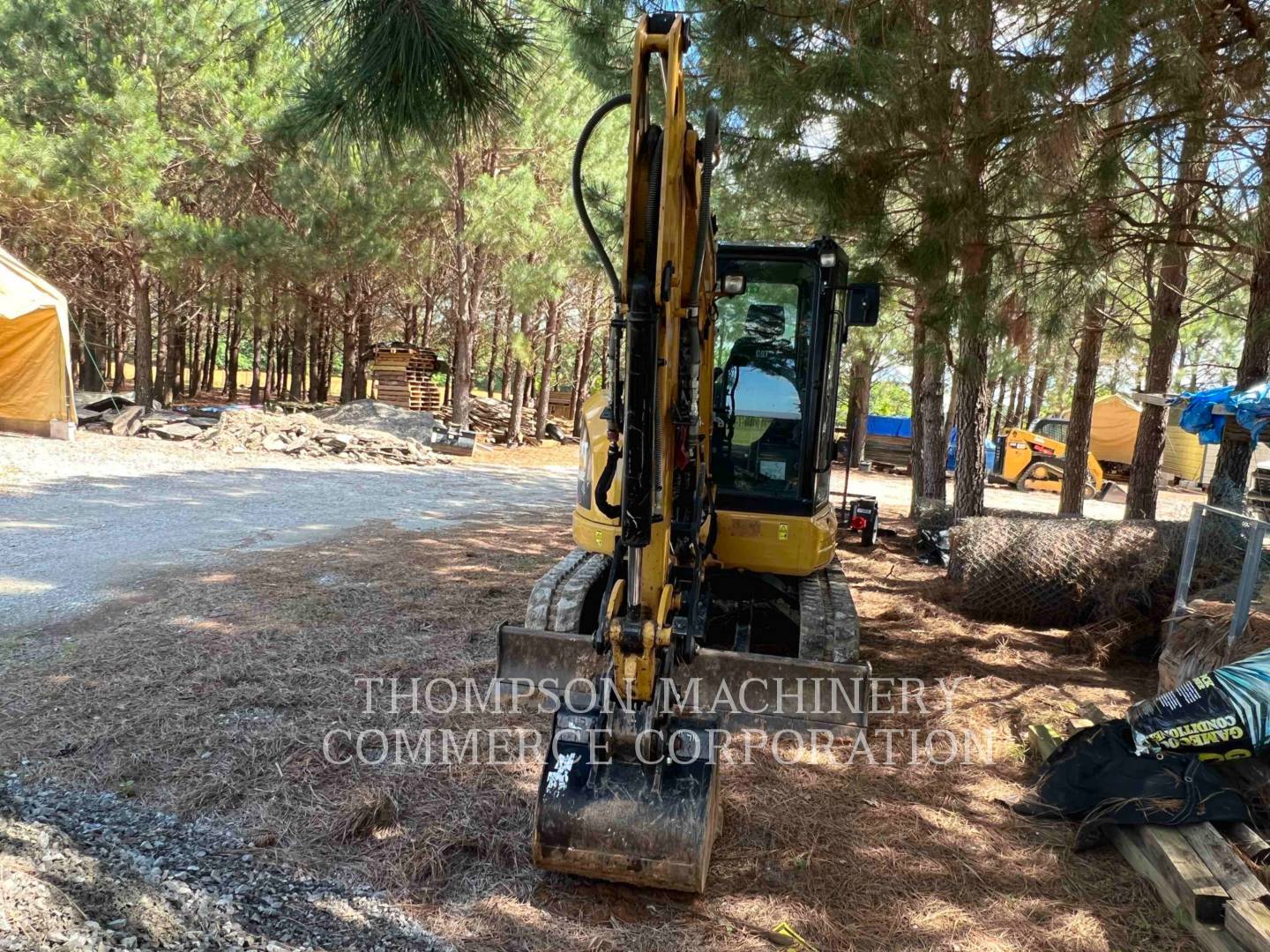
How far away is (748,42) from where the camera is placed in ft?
17.7

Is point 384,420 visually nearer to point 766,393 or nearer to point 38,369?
point 38,369

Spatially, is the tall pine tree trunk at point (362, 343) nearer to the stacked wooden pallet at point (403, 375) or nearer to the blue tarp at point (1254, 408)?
the stacked wooden pallet at point (403, 375)

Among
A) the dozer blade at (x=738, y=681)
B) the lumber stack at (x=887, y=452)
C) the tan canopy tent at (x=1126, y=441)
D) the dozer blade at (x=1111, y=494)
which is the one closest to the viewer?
the dozer blade at (x=738, y=681)

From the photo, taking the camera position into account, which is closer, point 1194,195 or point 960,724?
point 960,724

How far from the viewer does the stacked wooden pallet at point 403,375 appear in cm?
2134

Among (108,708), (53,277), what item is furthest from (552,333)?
(108,708)

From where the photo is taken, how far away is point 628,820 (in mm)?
2867

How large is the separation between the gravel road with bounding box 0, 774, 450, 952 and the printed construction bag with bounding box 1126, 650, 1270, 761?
9.84 feet

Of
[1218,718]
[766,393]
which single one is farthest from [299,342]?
[1218,718]

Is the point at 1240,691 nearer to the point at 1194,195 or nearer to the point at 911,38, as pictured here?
the point at 911,38

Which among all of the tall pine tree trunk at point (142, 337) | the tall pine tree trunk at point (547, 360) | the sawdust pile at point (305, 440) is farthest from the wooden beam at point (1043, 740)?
the tall pine tree trunk at point (142, 337)

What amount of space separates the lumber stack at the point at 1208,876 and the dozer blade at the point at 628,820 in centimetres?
165

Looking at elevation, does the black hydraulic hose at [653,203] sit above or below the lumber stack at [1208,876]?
above

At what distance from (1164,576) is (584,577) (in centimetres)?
419
